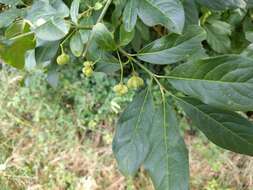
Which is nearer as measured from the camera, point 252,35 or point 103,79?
point 252,35

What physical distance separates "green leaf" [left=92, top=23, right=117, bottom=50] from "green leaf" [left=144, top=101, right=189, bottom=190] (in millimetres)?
141

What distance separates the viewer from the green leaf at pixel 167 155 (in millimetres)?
597

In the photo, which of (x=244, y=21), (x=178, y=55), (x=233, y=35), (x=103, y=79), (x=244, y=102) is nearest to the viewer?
(x=244, y=102)

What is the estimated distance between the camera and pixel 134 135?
0.64 meters

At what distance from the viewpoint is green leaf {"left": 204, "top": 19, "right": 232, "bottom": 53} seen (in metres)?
1.12

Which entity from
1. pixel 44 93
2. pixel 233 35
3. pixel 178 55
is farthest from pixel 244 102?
pixel 44 93

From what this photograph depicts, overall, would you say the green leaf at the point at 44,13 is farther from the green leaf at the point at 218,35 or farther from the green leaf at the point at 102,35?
the green leaf at the point at 218,35

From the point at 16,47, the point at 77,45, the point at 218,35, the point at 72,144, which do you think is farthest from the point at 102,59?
the point at 72,144

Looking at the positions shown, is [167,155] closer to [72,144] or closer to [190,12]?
[190,12]

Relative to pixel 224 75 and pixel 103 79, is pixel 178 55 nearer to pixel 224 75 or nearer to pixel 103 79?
pixel 224 75

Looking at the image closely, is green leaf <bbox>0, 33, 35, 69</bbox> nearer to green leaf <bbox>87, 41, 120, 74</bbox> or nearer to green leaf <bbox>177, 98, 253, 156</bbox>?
green leaf <bbox>87, 41, 120, 74</bbox>

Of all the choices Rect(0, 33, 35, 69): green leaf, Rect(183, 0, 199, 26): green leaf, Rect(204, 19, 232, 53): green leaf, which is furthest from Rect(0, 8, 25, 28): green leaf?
Rect(204, 19, 232, 53): green leaf

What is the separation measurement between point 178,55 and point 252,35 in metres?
0.26

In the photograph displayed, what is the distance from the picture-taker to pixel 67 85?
2.42 metres
